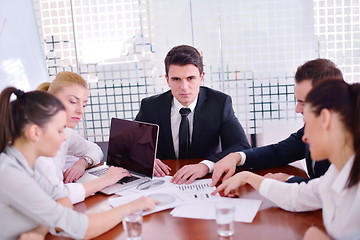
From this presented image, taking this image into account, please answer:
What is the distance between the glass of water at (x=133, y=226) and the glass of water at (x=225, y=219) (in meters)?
0.25

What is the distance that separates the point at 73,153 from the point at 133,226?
45.9 inches

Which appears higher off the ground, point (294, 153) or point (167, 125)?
point (167, 125)

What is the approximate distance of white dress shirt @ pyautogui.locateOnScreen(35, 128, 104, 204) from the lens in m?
1.64

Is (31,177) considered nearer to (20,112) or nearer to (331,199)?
(20,112)

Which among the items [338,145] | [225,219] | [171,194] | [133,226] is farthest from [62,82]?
[338,145]

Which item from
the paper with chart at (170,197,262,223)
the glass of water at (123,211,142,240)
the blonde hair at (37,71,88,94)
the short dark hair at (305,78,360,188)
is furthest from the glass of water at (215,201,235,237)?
the blonde hair at (37,71,88,94)

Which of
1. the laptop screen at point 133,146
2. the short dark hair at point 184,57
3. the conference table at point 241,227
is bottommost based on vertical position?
the conference table at point 241,227

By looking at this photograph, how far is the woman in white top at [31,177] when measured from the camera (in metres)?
1.30

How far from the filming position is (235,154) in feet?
6.70

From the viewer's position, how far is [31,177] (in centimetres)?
134

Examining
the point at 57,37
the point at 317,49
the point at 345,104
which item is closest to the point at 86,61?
the point at 57,37

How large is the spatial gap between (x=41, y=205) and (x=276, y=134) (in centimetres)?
318

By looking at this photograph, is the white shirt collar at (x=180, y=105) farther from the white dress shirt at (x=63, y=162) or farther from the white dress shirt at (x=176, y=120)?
the white dress shirt at (x=63, y=162)

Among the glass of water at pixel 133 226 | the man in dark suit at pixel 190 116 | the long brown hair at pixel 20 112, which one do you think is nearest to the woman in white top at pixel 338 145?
the glass of water at pixel 133 226
